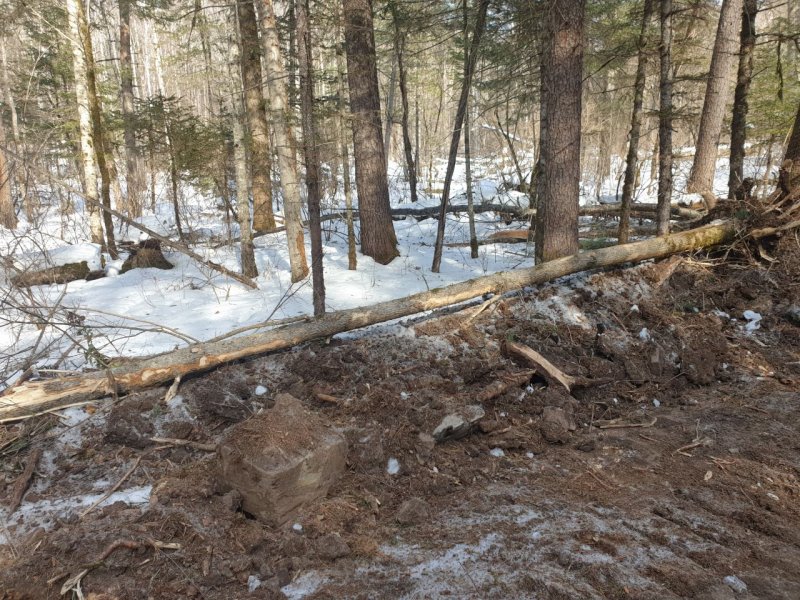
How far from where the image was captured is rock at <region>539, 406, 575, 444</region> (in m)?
4.04

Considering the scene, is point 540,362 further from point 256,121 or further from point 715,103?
point 715,103

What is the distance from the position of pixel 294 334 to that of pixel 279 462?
1858mm

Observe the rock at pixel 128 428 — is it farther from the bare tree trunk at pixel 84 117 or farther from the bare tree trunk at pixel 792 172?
the bare tree trunk at pixel 792 172

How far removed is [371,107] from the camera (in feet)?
26.6

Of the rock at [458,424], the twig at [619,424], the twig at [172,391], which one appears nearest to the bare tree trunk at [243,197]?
the twig at [172,391]

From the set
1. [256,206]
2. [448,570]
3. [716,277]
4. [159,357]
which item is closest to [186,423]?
[159,357]

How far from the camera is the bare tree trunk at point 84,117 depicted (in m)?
8.50

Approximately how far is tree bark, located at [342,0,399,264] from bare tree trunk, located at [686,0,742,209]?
8717mm

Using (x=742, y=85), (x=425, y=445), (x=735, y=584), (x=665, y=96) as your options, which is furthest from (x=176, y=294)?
(x=742, y=85)

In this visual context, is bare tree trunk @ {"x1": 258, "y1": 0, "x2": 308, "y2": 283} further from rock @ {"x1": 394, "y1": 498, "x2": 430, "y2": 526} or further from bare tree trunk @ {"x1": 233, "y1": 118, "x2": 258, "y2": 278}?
rock @ {"x1": 394, "y1": 498, "x2": 430, "y2": 526}

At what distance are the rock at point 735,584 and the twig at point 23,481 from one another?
4391 mm

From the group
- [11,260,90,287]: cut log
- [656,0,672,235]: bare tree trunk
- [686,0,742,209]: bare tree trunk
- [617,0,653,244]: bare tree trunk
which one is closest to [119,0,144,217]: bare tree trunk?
[11,260,90,287]: cut log

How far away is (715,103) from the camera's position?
484 inches

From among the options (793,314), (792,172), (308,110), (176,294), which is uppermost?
(308,110)
